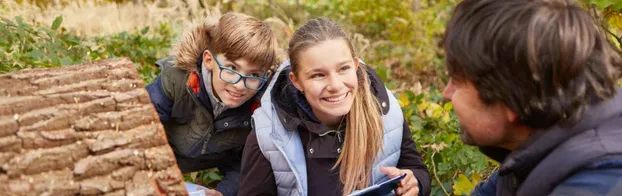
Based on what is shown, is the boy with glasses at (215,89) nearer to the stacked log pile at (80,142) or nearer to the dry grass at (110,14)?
the stacked log pile at (80,142)

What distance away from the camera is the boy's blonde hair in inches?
112

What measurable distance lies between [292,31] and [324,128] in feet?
14.6

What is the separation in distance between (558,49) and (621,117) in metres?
0.24

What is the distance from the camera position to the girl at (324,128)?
7.99ft

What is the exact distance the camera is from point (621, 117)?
1390 millimetres

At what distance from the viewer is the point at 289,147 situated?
2490 mm


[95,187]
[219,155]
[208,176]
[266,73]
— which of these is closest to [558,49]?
[95,187]

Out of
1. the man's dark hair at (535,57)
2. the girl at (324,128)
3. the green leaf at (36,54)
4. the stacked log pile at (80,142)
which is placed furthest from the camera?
the green leaf at (36,54)

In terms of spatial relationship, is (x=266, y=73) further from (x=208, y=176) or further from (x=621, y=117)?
(x=621, y=117)

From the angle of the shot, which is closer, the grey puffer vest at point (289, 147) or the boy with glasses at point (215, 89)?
the grey puffer vest at point (289, 147)

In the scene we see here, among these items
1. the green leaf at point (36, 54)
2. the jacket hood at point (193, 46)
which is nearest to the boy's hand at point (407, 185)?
the jacket hood at point (193, 46)

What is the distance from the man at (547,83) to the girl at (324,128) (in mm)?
1008

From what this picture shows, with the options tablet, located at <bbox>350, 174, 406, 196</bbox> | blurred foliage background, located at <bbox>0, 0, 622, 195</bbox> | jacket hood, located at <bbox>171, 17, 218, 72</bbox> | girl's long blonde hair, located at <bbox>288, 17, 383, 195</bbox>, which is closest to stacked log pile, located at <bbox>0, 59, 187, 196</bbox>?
tablet, located at <bbox>350, 174, 406, 196</bbox>

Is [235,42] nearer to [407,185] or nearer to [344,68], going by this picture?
[344,68]
